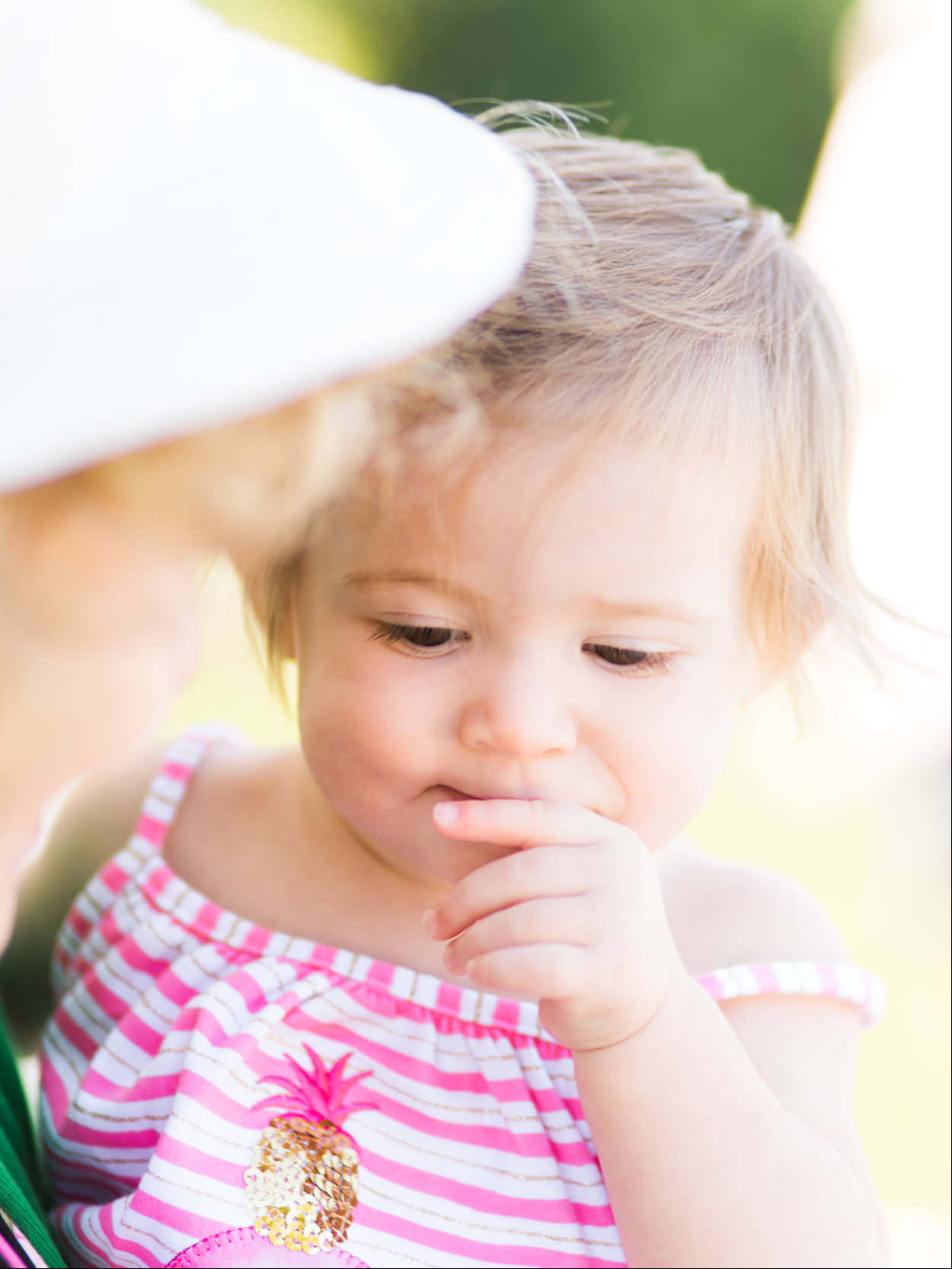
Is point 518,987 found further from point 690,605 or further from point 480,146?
point 480,146

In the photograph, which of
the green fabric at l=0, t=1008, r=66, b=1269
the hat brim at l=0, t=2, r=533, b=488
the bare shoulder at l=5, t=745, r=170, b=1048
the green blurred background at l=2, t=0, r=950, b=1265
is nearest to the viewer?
the hat brim at l=0, t=2, r=533, b=488

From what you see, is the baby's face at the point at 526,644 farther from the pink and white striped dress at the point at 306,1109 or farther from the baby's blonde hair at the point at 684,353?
the pink and white striped dress at the point at 306,1109

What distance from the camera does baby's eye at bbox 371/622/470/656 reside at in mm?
829

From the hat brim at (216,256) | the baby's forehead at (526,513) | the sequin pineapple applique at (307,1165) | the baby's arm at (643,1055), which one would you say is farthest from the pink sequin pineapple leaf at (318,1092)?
the hat brim at (216,256)

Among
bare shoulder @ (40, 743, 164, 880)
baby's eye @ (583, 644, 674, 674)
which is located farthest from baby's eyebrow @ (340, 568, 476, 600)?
bare shoulder @ (40, 743, 164, 880)

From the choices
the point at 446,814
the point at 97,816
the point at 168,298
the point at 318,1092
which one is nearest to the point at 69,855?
the point at 97,816

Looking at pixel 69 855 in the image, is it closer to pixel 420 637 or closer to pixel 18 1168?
pixel 18 1168

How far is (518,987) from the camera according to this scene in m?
0.77

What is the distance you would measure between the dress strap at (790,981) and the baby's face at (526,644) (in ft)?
0.53

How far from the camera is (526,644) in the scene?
0.80m

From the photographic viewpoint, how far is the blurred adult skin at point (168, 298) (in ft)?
1.41

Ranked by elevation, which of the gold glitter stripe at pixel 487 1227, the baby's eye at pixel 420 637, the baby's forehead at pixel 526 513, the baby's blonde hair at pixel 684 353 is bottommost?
the gold glitter stripe at pixel 487 1227

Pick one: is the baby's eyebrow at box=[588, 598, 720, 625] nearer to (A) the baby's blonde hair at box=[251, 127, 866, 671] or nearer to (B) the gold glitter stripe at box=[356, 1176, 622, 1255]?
(A) the baby's blonde hair at box=[251, 127, 866, 671]

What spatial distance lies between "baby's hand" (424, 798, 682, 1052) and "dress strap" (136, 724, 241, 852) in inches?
15.3
